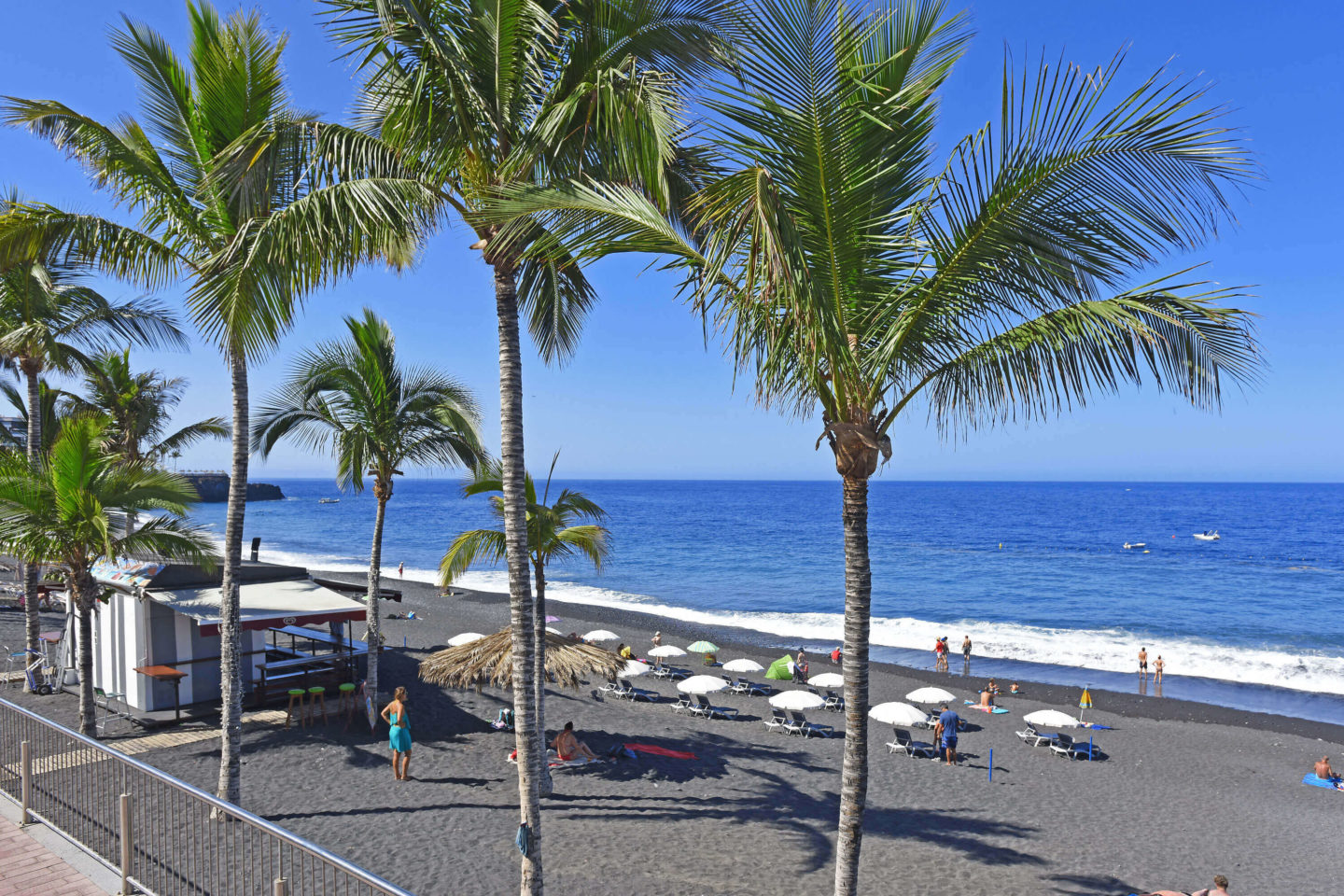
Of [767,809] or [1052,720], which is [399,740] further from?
[1052,720]

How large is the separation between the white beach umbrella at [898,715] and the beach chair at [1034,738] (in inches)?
126

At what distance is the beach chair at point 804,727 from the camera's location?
65.9 feet

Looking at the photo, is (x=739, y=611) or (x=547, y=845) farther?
(x=739, y=611)

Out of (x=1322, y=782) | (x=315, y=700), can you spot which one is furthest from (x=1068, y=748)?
(x=315, y=700)

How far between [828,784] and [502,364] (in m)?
11.4

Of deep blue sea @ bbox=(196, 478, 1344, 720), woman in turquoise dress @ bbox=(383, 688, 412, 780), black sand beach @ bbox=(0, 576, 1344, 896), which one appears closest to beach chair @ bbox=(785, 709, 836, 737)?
black sand beach @ bbox=(0, 576, 1344, 896)

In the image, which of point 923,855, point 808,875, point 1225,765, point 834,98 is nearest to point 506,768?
point 808,875

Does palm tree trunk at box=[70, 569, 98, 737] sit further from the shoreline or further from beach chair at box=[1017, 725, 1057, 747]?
beach chair at box=[1017, 725, 1057, 747]

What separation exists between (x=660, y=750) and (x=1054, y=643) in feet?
101

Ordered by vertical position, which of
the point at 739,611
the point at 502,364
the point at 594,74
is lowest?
the point at 739,611

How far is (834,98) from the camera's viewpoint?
5.27 m

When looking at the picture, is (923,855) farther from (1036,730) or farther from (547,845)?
(1036,730)

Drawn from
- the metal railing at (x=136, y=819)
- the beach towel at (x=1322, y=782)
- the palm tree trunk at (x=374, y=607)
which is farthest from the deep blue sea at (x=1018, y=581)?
the metal railing at (x=136, y=819)

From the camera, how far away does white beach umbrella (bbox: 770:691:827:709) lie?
805 inches
